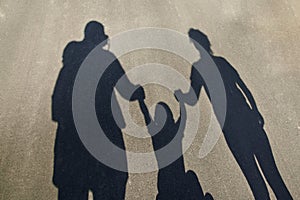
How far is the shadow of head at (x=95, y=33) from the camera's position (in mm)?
6375

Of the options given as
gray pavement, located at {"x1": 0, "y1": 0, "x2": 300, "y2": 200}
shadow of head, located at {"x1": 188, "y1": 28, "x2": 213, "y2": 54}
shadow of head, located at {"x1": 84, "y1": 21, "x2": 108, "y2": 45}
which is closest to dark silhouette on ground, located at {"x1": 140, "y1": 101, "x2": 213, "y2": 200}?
gray pavement, located at {"x1": 0, "y1": 0, "x2": 300, "y2": 200}

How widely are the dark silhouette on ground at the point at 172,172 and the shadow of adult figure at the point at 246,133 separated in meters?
0.56

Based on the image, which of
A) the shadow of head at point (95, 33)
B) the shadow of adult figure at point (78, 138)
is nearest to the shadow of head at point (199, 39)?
the shadow of adult figure at point (78, 138)

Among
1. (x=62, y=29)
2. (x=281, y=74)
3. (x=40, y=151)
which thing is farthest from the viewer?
(x=62, y=29)

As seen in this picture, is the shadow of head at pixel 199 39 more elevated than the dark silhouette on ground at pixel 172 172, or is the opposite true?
the shadow of head at pixel 199 39

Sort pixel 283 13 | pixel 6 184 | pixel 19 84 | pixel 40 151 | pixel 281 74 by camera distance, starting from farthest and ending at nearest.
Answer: pixel 283 13
pixel 281 74
pixel 19 84
pixel 40 151
pixel 6 184

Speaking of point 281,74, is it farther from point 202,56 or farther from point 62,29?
point 62,29

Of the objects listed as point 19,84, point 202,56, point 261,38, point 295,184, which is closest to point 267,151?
point 295,184

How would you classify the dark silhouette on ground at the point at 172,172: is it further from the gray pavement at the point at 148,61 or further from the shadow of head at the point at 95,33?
the shadow of head at the point at 95,33

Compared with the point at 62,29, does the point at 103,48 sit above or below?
below

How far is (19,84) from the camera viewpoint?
221 inches

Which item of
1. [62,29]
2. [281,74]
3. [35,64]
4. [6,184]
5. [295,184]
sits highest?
[62,29]

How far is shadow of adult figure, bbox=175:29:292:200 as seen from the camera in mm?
4762

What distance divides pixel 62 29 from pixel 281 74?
412 cm
